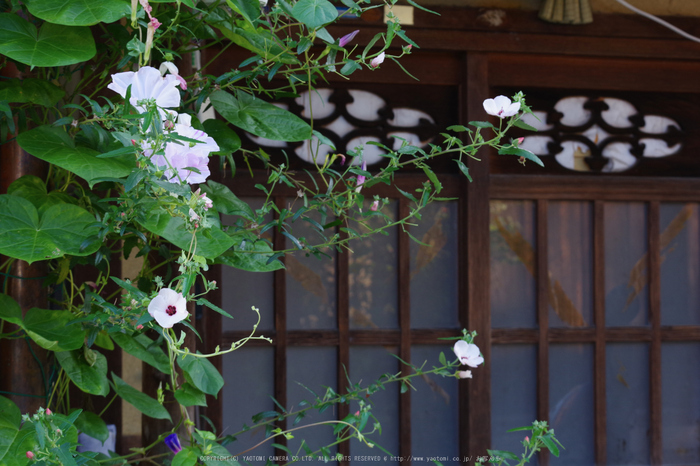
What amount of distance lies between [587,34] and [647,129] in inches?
18.4

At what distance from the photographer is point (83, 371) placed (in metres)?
0.98

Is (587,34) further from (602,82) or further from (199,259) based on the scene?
(199,259)

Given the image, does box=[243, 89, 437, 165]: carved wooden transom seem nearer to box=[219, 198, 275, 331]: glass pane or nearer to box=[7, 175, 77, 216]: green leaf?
box=[219, 198, 275, 331]: glass pane

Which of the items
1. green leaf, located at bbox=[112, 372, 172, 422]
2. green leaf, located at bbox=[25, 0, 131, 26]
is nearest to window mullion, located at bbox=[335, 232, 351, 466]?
green leaf, located at bbox=[112, 372, 172, 422]

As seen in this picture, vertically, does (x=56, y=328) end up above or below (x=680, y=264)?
below

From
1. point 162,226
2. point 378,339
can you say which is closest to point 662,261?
point 378,339

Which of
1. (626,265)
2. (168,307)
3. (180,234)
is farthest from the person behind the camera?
(626,265)

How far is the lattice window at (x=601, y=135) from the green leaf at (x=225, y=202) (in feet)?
4.55

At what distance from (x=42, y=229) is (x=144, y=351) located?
32 centimetres

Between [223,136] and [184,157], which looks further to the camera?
[223,136]

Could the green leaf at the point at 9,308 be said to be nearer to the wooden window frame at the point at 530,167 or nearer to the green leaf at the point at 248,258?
the green leaf at the point at 248,258

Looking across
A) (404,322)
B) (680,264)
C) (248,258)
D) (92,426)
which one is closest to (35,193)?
(248,258)

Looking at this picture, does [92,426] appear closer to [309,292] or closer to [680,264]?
[309,292]

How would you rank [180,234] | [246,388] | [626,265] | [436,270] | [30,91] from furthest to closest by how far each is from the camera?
1. [626,265]
2. [436,270]
3. [246,388]
4. [30,91]
5. [180,234]
